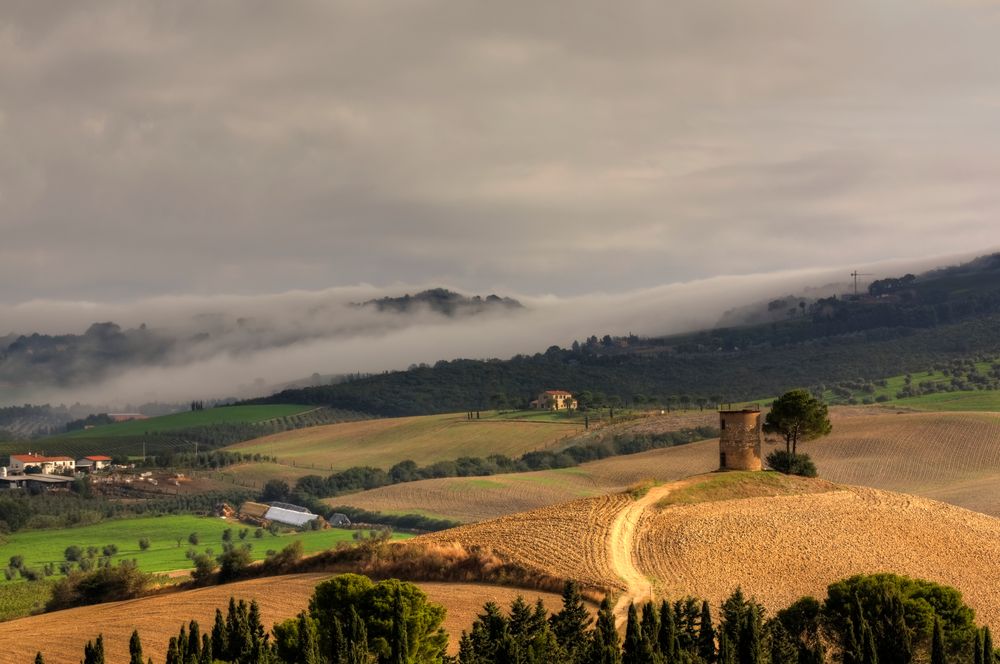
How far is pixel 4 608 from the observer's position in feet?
317

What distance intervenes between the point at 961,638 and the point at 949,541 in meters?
24.7

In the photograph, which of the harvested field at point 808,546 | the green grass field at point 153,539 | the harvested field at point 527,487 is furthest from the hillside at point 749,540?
the harvested field at point 527,487

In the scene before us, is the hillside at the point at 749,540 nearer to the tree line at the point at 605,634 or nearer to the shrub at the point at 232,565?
the tree line at the point at 605,634

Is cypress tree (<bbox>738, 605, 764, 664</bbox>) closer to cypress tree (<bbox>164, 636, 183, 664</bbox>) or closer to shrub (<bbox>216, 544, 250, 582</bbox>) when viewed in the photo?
cypress tree (<bbox>164, 636, 183, 664</bbox>)

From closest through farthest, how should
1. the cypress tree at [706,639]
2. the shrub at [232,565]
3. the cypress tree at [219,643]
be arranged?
the cypress tree at [219,643], the cypress tree at [706,639], the shrub at [232,565]

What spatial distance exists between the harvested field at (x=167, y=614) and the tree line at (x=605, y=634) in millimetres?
4440

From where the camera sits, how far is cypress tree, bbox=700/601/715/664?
61125 millimetres

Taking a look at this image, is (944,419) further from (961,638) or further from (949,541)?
(961,638)

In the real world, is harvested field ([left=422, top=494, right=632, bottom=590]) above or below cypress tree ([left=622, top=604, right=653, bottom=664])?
above

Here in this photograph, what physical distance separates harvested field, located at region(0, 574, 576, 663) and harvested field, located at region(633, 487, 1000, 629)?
425 inches

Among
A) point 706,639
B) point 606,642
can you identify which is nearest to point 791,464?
point 706,639

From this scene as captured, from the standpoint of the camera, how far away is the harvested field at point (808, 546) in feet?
251

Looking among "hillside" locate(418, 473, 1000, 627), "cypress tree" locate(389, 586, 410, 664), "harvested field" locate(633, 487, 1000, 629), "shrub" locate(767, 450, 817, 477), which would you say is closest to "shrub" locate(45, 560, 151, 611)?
"hillside" locate(418, 473, 1000, 627)

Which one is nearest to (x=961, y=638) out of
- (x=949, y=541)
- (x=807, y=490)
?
(x=949, y=541)
